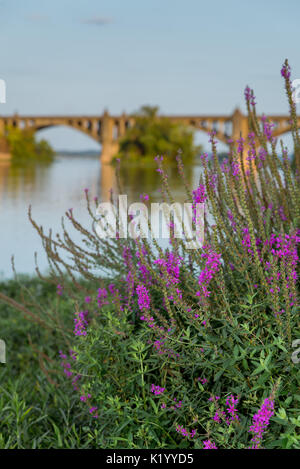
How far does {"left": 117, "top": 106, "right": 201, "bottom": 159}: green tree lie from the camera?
57.3 meters

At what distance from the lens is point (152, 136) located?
5816 cm

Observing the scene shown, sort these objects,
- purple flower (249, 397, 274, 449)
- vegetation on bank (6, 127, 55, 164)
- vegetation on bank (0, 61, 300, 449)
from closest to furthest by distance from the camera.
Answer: purple flower (249, 397, 274, 449) → vegetation on bank (0, 61, 300, 449) → vegetation on bank (6, 127, 55, 164)

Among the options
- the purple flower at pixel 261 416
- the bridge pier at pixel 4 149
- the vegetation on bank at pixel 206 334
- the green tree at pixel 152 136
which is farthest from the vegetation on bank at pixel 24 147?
the purple flower at pixel 261 416

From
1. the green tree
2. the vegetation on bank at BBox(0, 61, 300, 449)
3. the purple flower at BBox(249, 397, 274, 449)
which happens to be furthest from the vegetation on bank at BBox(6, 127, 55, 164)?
the purple flower at BBox(249, 397, 274, 449)

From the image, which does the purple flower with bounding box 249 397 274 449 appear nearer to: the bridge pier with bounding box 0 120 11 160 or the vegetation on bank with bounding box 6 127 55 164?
the bridge pier with bounding box 0 120 11 160

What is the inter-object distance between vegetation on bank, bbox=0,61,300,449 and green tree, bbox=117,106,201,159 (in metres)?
52.4

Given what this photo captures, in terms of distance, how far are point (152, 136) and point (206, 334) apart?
57.2m

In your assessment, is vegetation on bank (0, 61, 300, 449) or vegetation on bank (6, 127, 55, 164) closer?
vegetation on bank (0, 61, 300, 449)

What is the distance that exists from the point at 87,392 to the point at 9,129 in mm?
84622

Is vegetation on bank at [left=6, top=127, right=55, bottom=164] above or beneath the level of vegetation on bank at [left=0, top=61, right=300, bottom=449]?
above

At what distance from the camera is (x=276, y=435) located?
6.55 ft

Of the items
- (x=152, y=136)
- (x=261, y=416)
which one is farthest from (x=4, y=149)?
(x=261, y=416)

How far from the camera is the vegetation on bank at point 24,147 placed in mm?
79444

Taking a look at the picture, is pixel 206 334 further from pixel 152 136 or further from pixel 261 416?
pixel 152 136
